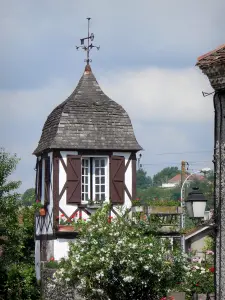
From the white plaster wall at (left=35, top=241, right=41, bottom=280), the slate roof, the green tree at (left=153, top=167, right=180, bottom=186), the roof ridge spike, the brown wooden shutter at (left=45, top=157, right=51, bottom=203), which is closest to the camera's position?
the slate roof

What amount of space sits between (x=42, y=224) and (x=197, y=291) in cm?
1431

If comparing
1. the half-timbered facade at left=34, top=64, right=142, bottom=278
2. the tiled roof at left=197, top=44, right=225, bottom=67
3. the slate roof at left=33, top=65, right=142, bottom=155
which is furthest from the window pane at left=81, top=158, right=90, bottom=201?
the tiled roof at left=197, top=44, right=225, bottom=67

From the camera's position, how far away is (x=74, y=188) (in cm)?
3212

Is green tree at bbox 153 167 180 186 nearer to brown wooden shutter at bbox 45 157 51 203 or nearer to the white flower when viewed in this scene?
brown wooden shutter at bbox 45 157 51 203

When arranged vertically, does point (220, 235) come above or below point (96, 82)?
below

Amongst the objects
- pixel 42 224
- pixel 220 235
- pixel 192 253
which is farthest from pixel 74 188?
pixel 220 235

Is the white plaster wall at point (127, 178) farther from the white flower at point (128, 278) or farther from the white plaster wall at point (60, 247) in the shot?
the white flower at point (128, 278)

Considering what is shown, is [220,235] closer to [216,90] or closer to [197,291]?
[216,90]

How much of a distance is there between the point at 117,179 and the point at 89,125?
1.99m

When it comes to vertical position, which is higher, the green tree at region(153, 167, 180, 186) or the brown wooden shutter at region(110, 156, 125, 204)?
the green tree at region(153, 167, 180, 186)

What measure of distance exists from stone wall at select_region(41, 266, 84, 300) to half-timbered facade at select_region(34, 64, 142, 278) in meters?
0.74

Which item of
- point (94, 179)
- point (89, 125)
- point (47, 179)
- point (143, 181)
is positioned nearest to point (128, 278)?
point (94, 179)

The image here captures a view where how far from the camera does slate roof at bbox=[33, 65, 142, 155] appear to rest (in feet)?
107

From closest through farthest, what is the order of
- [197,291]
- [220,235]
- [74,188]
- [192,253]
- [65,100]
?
1. [220,235]
2. [197,291]
3. [192,253]
4. [74,188]
5. [65,100]
